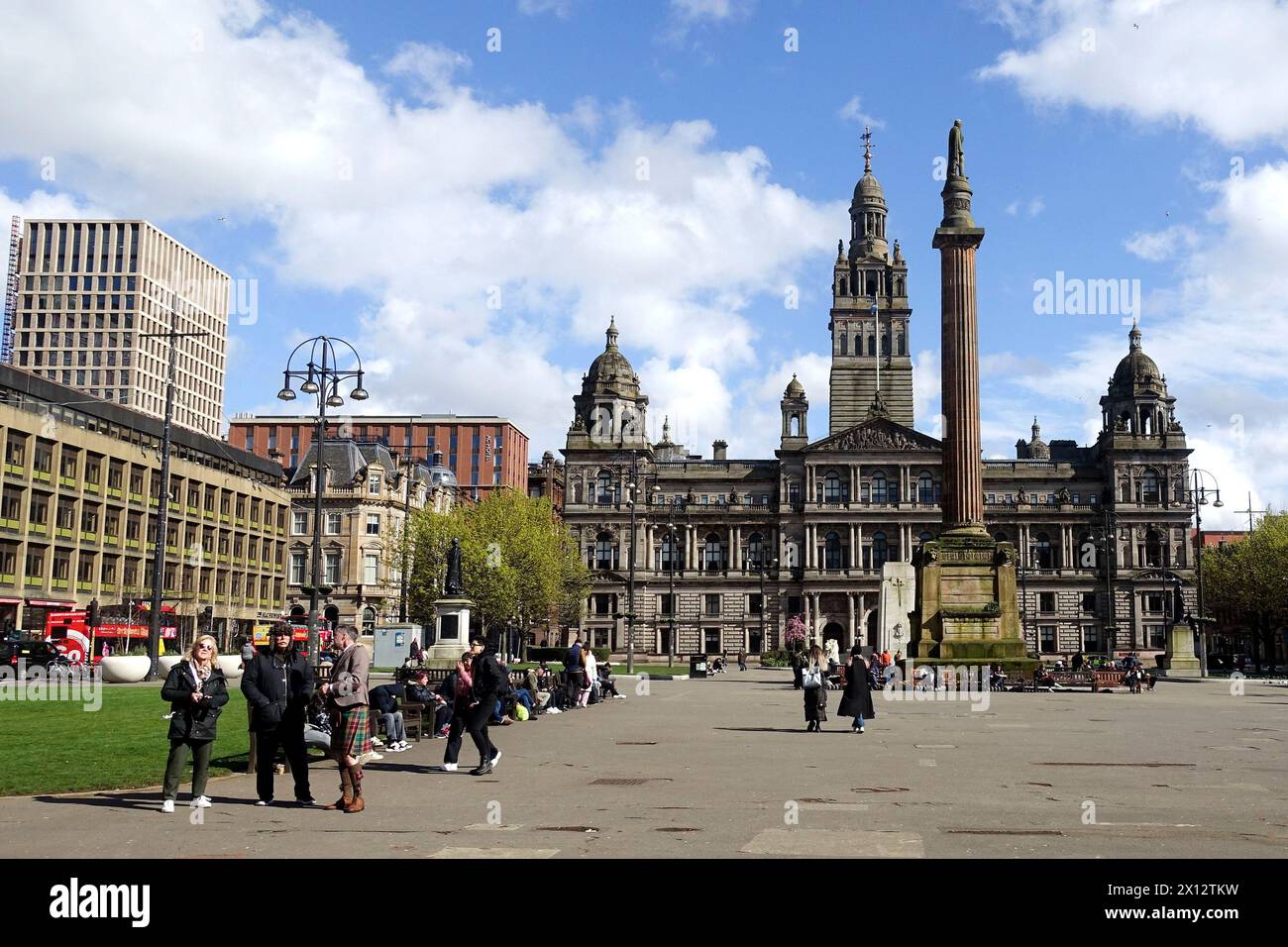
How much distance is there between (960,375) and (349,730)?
110ft

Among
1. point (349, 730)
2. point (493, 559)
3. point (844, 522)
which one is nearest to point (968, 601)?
point (349, 730)

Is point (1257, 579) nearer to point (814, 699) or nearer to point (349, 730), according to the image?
point (814, 699)

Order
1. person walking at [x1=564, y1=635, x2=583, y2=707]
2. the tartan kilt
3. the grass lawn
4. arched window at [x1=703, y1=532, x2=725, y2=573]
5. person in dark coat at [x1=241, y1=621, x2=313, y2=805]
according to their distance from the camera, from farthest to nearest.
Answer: arched window at [x1=703, y1=532, x2=725, y2=573], person walking at [x1=564, y1=635, x2=583, y2=707], the grass lawn, person in dark coat at [x1=241, y1=621, x2=313, y2=805], the tartan kilt

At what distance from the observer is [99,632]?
5762 cm

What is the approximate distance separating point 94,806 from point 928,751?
12.9 m

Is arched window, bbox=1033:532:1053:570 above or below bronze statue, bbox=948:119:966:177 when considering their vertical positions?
below

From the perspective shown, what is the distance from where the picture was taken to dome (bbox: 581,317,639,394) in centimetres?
11500

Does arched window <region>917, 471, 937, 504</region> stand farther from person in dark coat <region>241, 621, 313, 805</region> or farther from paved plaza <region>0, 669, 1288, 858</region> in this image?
person in dark coat <region>241, 621, 313, 805</region>

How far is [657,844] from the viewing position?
11.0 meters

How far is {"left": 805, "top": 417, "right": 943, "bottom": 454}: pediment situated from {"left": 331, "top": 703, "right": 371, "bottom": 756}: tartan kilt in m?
98.5

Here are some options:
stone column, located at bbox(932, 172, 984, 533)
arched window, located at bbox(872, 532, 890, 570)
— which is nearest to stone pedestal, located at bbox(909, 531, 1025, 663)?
stone column, located at bbox(932, 172, 984, 533)

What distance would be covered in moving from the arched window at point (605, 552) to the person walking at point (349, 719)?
318ft

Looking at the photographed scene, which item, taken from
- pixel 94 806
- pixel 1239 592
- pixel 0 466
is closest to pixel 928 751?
pixel 94 806

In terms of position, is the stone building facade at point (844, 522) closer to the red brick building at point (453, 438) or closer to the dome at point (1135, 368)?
the dome at point (1135, 368)
